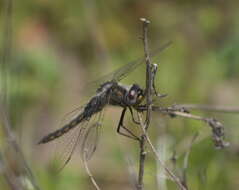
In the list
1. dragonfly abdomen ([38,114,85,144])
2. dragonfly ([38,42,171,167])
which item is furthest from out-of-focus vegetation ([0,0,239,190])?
dragonfly ([38,42,171,167])

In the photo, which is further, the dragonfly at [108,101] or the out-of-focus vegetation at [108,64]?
the out-of-focus vegetation at [108,64]

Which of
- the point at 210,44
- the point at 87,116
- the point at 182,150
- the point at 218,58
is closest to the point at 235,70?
the point at 218,58

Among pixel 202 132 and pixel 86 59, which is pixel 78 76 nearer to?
pixel 86 59

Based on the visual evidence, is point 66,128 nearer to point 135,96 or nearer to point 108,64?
point 135,96

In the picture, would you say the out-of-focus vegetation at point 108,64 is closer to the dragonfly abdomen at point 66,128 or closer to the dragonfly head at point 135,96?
the dragonfly abdomen at point 66,128

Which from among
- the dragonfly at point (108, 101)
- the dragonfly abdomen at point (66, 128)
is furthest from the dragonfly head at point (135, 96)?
the dragonfly abdomen at point (66, 128)

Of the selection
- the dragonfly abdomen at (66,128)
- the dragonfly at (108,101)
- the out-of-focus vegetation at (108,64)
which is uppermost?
the dragonfly at (108,101)

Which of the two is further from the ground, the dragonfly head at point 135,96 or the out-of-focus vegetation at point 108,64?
the dragonfly head at point 135,96
